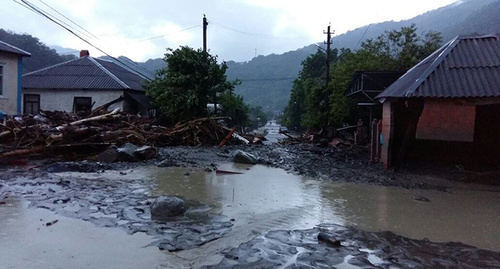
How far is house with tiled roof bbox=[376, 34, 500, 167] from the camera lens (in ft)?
32.0

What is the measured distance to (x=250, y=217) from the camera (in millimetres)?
5906

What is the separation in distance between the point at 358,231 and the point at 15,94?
20252 mm

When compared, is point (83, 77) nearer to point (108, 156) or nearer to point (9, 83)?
point (9, 83)

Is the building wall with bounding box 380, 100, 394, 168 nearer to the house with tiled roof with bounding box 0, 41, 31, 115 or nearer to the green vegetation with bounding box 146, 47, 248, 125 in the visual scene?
the green vegetation with bounding box 146, 47, 248, 125

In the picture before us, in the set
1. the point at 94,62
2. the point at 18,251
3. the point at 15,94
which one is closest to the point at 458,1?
the point at 94,62

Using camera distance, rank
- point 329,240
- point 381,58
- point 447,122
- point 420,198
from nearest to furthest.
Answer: point 329,240
point 420,198
point 447,122
point 381,58

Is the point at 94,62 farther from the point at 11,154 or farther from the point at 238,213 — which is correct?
the point at 238,213

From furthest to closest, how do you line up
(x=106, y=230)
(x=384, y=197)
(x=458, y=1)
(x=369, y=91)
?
Answer: (x=458, y=1)
(x=369, y=91)
(x=384, y=197)
(x=106, y=230)

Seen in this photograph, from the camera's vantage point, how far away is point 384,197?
311 inches

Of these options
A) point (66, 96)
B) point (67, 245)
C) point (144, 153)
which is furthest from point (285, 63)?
point (67, 245)

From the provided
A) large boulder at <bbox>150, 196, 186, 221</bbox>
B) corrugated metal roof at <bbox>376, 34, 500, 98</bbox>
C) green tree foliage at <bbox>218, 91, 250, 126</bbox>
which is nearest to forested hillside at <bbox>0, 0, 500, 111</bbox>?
green tree foliage at <bbox>218, 91, 250, 126</bbox>

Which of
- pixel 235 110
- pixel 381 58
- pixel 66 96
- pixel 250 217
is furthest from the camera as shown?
pixel 235 110

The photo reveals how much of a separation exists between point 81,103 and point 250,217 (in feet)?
80.1

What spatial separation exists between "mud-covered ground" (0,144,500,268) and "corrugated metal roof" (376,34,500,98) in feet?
7.63
